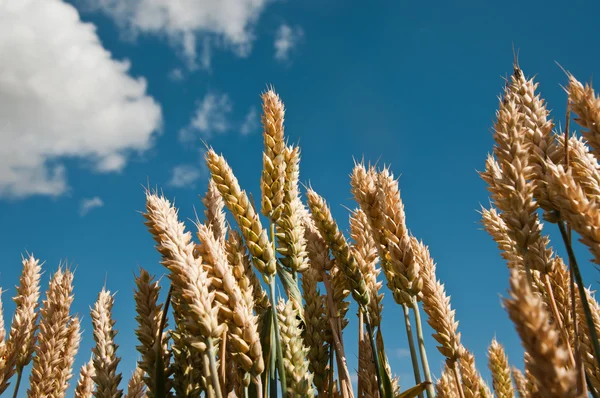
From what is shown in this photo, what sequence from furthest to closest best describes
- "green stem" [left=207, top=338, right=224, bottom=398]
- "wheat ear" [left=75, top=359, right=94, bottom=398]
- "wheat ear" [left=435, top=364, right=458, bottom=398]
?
"wheat ear" [left=75, top=359, right=94, bottom=398]
"wheat ear" [left=435, top=364, right=458, bottom=398]
"green stem" [left=207, top=338, right=224, bottom=398]

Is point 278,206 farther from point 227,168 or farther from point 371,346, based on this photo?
point 371,346

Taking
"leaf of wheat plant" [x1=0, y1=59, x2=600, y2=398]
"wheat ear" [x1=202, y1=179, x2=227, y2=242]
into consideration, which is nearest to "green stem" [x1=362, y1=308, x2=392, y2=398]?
"leaf of wheat plant" [x1=0, y1=59, x2=600, y2=398]

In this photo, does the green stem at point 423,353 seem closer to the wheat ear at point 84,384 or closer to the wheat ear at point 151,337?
the wheat ear at point 151,337

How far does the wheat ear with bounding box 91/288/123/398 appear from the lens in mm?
2609

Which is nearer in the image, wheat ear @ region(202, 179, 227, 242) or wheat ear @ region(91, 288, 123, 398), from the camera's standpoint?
wheat ear @ region(91, 288, 123, 398)

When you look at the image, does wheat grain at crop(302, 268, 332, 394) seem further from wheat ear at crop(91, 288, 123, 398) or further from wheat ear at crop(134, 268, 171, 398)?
wheat ear at crop(91, 288, 123, 398)

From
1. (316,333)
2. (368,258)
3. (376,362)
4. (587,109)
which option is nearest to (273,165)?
(368,258)

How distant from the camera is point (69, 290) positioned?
4.67m

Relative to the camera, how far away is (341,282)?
3.18 m

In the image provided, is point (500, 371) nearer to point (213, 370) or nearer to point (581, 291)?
A: point (581, 291)

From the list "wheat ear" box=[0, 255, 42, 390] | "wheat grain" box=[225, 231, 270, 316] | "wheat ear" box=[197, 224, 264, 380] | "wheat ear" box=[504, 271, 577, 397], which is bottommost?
"wheat ear" box=[504, 271, 577, 397]

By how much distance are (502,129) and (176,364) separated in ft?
6.31

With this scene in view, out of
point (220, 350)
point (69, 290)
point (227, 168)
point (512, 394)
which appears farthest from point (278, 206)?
point (512, 394)

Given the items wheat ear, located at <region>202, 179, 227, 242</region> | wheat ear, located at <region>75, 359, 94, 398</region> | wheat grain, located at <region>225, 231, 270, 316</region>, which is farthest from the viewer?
wheat ear, located at <region>75, 359, 94, 398</region>
